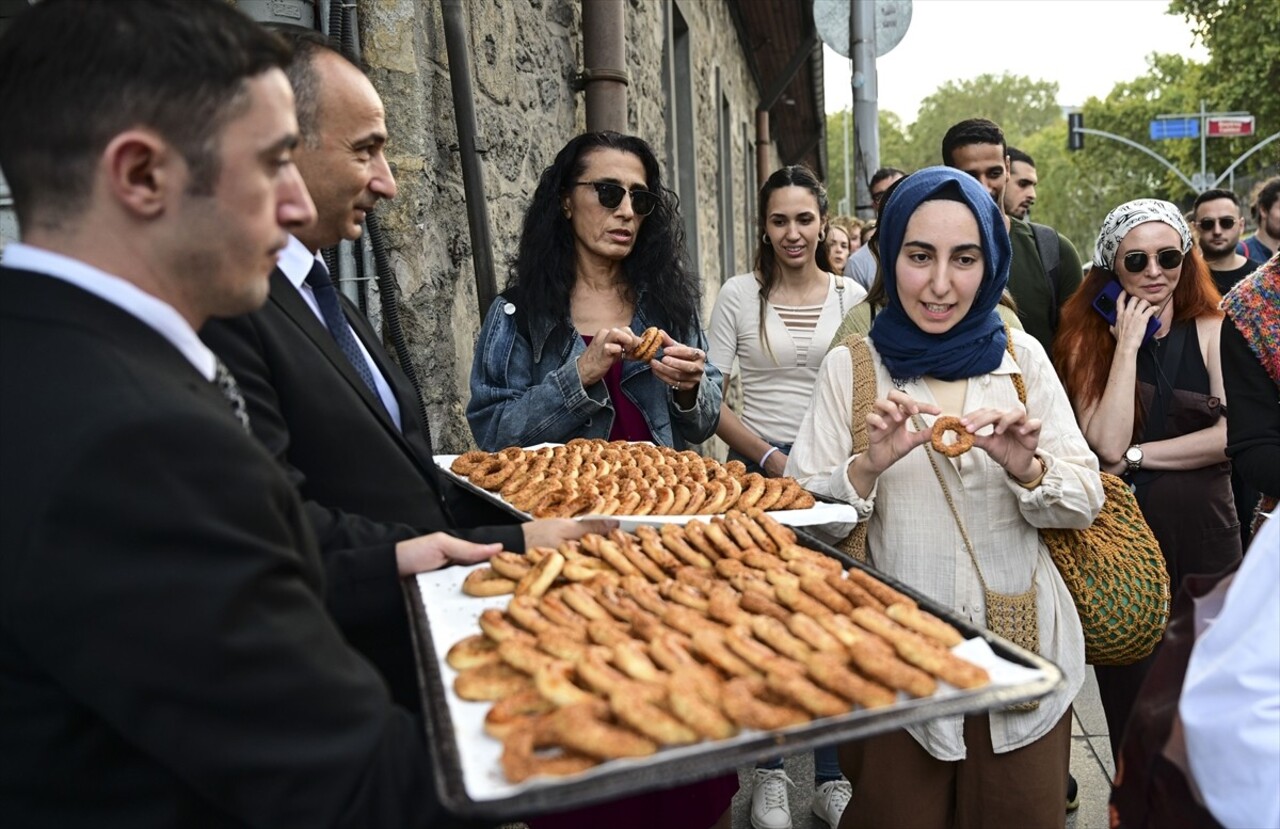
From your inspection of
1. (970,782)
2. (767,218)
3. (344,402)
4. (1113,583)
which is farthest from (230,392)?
(767,218)

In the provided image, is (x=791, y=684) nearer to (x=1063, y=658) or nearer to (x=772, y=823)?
(x=1063, y=658)

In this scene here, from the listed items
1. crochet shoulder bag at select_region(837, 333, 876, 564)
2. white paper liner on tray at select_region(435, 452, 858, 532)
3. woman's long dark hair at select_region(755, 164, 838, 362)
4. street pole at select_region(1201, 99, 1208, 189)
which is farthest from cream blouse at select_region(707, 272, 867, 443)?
street pole at select_region(1201, 99, 1208, 189)

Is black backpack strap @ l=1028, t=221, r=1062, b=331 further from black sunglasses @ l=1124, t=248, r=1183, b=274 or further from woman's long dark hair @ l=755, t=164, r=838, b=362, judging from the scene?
woman's long dark hair @ l=755, t=164, r=838, b=362

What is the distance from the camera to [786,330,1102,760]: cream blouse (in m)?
2.44

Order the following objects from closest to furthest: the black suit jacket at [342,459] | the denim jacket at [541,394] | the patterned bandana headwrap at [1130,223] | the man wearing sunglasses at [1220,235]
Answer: the black suit jacket at [342,459] < the denim jacket at [541,394] < the patterned bandana headwrap at [1130,223] < the man wearing sunglasses at [1220,235]

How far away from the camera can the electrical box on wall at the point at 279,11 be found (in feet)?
10.0

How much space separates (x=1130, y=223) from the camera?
377cm

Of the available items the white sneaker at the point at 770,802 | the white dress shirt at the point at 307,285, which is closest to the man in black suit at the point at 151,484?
the white dress shirt at the point at 307,285

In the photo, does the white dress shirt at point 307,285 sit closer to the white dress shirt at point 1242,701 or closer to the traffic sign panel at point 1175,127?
the white dress shirt at point 1242,701

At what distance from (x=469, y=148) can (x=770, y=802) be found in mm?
2724

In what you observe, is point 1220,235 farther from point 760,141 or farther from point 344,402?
point 760,141

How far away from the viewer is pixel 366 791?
4.27 feet

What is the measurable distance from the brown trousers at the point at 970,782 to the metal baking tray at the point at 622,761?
0.90 m

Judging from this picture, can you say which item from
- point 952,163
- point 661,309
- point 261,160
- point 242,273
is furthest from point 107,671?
point 952,163
